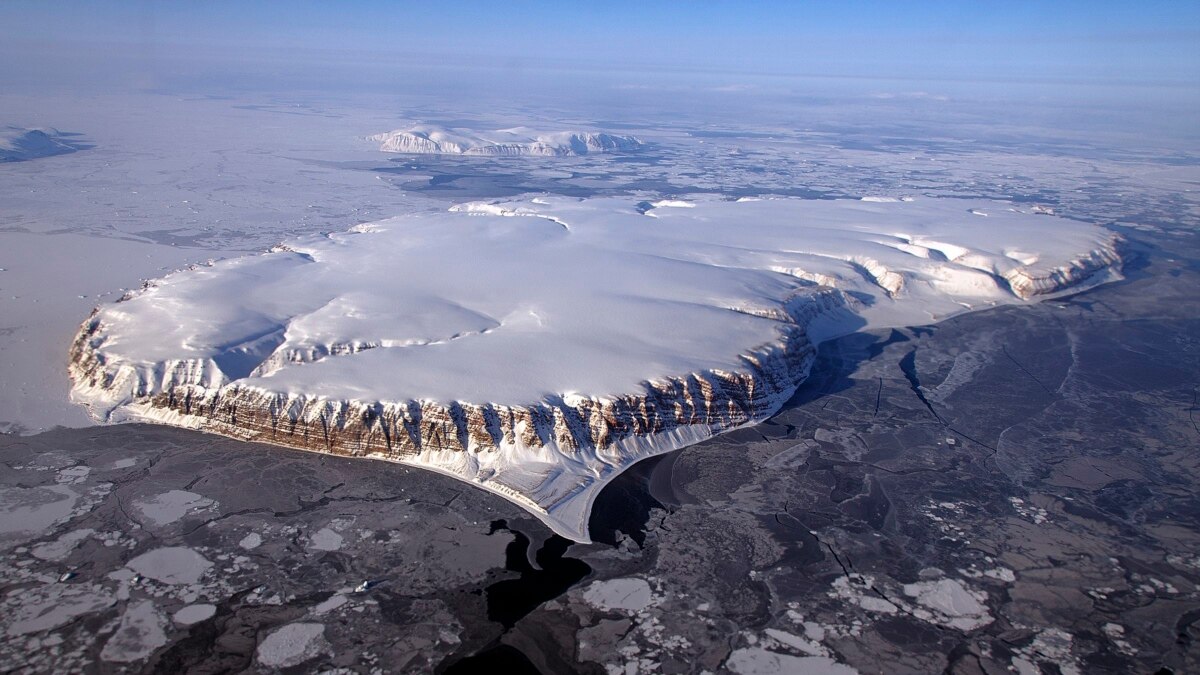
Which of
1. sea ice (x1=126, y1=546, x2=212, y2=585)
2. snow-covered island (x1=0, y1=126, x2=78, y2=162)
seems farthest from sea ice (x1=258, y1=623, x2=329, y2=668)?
snow-covered island (x1=0, y1=126, x2=78, y2=162)

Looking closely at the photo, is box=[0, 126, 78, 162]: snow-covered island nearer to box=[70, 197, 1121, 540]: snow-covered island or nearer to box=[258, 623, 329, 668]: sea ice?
box=[70, 197, 1121, 540]: snow-covered island

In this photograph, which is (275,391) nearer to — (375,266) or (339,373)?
(339,373)

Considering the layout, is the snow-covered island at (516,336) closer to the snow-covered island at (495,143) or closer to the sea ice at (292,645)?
the sea ice at (292,645)

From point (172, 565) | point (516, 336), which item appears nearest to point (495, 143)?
point (516, 336)

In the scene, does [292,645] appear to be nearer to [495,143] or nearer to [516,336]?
[516,336]

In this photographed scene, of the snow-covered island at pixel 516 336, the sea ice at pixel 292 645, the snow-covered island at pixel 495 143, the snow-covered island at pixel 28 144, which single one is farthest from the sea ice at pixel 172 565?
the snow-covered island at pixel 495 143

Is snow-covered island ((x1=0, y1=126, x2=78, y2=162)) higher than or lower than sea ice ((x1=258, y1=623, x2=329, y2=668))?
higher
